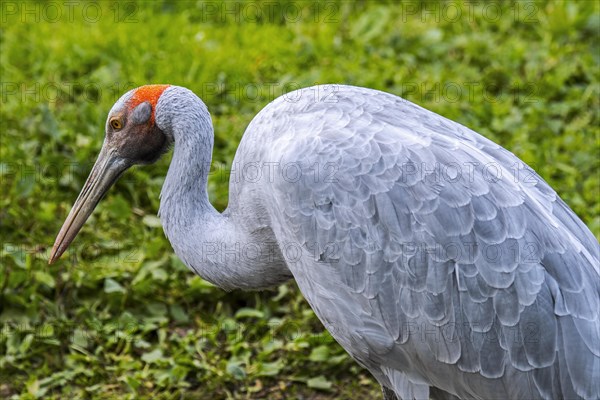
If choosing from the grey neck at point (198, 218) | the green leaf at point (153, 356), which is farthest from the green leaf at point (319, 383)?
the grey neck at point (198, 218)

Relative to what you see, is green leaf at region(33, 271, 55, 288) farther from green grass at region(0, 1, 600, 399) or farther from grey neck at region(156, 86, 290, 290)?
grey neck at region(156, 86, 290, 290)

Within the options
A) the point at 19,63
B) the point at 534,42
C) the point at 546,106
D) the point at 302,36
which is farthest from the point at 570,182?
the point at 19,63

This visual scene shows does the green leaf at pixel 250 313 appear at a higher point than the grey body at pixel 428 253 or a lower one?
lower

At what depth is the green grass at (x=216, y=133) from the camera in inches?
207

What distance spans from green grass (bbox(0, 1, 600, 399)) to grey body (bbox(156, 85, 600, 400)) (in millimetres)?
1305

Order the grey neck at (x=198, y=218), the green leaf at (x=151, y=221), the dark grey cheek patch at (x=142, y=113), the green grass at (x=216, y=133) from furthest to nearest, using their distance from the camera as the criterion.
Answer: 1. the green leaf at (x=151, y=221)
2. the green grass at (x=216, y=133)
3. the dark grey cheek patch at (x=142, y=113)
4. the grey neck at (x=198, y=218)

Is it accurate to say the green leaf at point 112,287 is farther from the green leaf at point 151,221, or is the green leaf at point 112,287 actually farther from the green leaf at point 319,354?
the green leaf at point 319,354

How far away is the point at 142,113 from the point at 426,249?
1476mm

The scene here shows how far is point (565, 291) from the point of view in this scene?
3785 millimetres

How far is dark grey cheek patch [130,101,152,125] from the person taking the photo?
14.6 feet

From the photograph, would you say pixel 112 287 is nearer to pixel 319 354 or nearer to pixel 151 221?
pixel 151 221

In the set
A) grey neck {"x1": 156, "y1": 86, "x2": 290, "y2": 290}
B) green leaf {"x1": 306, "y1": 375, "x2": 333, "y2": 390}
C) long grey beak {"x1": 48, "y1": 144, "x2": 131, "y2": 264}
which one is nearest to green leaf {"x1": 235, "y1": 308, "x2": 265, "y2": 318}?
green leaf {"x1": 306, "y1": 375, "x2": 333, "y2": 390}

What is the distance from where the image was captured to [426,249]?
3.84 m

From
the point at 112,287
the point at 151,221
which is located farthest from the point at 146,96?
the point at 151,221
